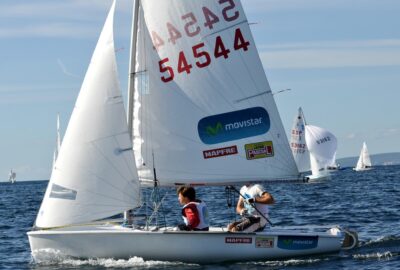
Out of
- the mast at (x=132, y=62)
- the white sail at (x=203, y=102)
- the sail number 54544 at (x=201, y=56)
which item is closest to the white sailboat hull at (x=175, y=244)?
the white sail at (x=203, y=102)

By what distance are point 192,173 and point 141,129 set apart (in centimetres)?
127

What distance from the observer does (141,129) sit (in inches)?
649

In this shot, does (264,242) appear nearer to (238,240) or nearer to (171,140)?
(238,240)

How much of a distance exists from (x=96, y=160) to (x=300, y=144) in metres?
42.4

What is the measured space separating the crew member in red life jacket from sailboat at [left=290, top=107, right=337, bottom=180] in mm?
41497

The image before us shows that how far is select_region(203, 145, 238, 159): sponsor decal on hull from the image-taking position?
651 inches

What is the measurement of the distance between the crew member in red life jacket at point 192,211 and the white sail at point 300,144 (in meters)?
41.5

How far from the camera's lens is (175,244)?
1569 cm

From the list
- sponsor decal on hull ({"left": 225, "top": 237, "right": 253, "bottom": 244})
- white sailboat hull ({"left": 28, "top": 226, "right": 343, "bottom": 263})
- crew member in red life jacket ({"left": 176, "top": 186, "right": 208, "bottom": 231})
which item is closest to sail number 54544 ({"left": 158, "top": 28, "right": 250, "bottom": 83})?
crew member in red life jacket ({"left": 176, "top": 186, "right": 208, "bottom": 231})

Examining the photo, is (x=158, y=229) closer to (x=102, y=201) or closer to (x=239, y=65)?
(x=102, y=201)

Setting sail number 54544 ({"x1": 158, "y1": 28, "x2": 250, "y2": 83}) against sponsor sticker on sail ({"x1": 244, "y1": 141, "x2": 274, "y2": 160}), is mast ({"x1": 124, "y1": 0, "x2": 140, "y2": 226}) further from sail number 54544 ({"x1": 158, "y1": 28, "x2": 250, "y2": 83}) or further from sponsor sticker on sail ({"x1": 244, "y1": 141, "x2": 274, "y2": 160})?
sponsor sticker on sail ({"x1": 244, "y1": 141, "x2": 274, "y2": 160})

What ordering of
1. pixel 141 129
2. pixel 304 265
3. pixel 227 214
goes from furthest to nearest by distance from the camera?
pixel 227 214
pixel 141 129
pixel 304 265

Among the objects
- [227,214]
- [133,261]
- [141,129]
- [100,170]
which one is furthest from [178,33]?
[227,214]

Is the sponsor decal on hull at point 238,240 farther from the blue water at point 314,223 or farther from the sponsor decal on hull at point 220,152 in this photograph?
the sponsor decal on hull at point 220,152
